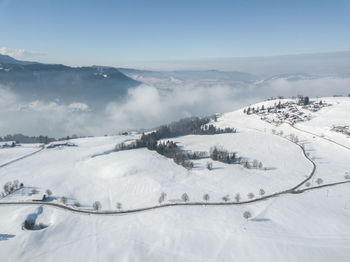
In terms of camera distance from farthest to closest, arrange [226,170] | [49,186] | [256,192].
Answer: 1. [226,170]
2. [49,186]
3. [256,192]

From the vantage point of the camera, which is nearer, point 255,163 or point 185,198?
point 185,198

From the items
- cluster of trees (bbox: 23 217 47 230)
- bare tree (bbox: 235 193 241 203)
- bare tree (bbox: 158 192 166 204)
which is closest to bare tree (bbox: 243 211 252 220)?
bare tree (bbox: 235 193 241 203)

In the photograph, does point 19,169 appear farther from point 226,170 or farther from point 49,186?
point 226,170

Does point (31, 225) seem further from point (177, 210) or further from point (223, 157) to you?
point (223, 157)

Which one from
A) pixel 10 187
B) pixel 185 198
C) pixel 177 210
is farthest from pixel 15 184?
pixel 185 198

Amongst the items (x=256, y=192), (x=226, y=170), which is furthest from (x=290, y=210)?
(x=226, y=170)

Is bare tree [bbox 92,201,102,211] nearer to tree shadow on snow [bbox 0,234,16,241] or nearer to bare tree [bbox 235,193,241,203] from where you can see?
tree shadow on snow [bbox 0,234,16,241]
